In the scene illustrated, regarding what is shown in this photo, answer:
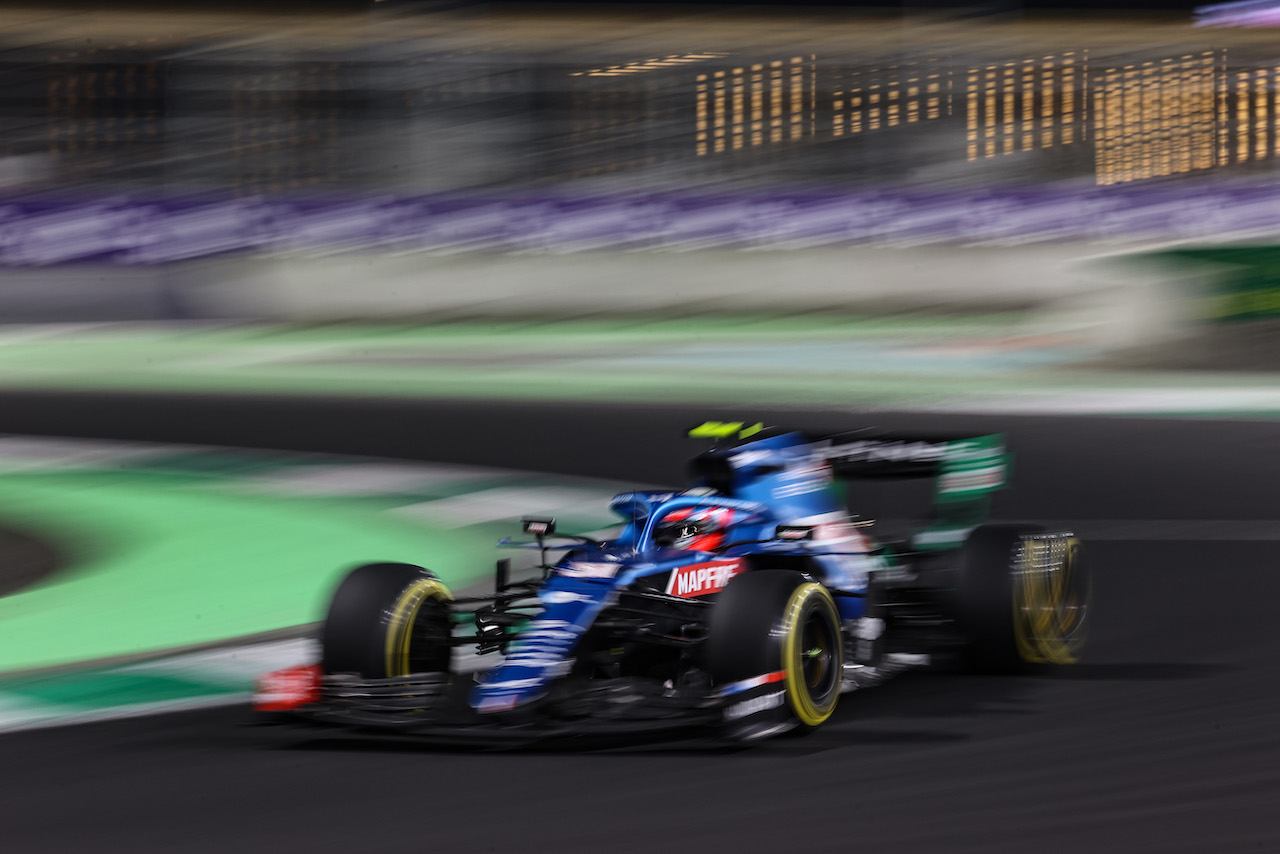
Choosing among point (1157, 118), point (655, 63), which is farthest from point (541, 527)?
point (1157, 118)

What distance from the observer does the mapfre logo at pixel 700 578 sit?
539 centimetres

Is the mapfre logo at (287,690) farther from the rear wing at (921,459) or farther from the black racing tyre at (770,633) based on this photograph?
the rear wing at (921,459)

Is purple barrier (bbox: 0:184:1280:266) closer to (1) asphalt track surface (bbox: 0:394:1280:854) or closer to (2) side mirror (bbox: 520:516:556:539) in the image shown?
(1) asphalt track surface (bbox: 0:394:1280:854)

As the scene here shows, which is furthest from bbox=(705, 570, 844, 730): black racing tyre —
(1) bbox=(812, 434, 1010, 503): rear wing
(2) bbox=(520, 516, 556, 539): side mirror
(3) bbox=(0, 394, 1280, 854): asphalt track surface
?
(1) bbox=(812, 434, 1010, 503): rear wing

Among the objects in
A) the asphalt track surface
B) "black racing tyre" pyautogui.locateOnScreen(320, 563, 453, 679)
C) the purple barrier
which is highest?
the purple barrier

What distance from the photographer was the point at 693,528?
18.7 ft

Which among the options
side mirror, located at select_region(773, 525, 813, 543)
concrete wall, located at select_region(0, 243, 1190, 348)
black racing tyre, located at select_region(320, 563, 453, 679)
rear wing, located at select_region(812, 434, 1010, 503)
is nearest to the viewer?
black racing tyre, located at select_region(320, 563, 453, 679)

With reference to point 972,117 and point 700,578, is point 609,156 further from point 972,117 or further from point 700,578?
point 700,578

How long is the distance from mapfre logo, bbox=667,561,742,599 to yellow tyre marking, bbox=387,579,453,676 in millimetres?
724

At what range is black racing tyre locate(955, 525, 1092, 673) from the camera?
239 inches

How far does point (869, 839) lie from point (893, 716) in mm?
1262

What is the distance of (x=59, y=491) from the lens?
1117cm

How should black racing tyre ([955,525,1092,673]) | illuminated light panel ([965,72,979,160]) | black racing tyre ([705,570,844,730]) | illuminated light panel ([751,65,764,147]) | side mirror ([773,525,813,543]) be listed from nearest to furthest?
1. black racing tyre ([705,570,844,730])
2. side mirror ([773,525,813,543])
3. black racing tyre ([955,525,1092,673])
4. illuminated light panel ([965,72,979,160])
5. illuminated light panel ([751,65,764,147])

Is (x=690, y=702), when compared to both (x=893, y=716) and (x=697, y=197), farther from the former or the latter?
(x=697, y=197)
